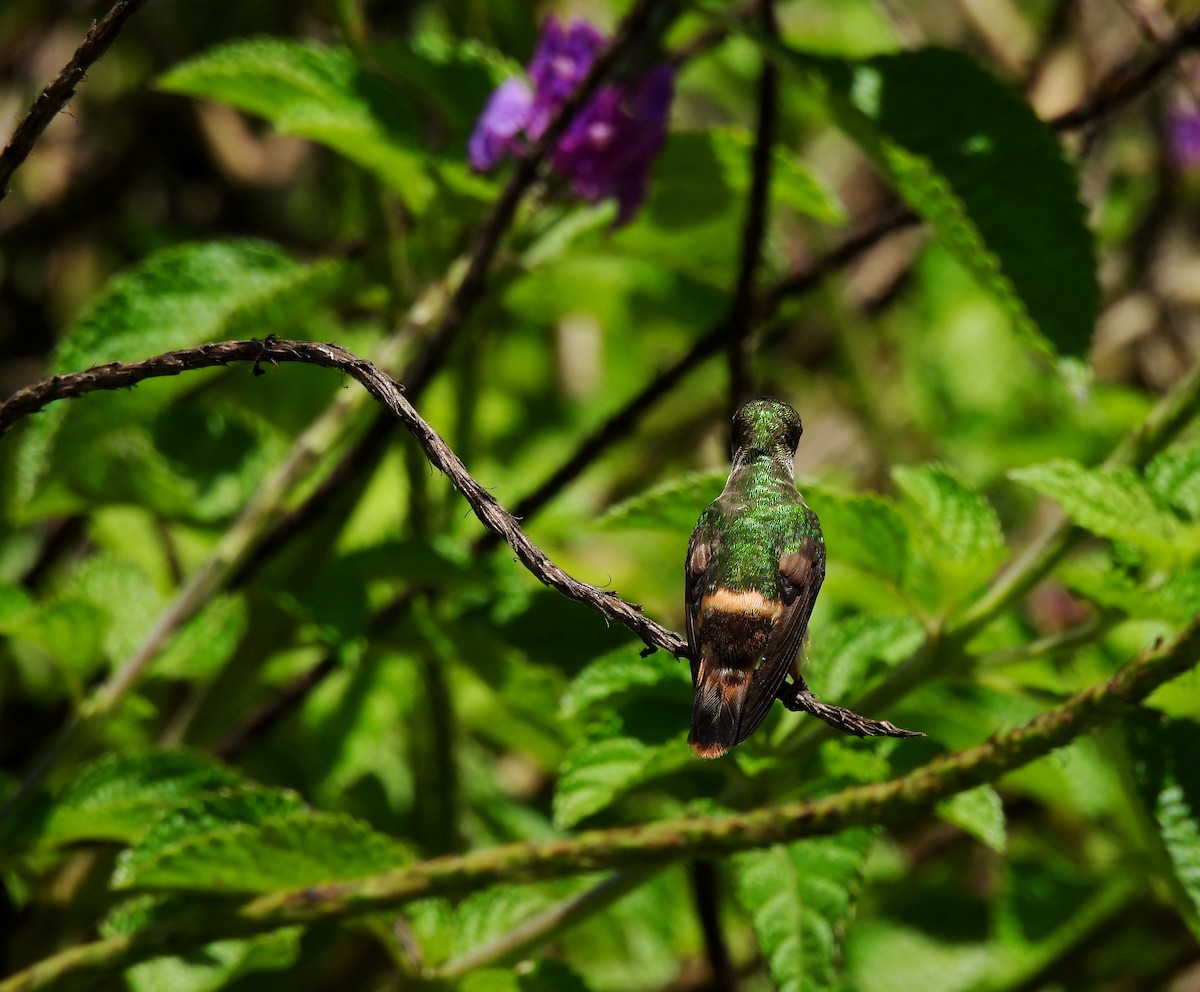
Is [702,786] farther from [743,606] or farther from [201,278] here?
[201,278]

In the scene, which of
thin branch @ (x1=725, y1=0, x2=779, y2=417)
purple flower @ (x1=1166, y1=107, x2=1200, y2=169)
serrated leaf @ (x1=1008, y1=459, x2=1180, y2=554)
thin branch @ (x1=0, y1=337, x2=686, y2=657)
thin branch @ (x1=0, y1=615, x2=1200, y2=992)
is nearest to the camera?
thin branch @ (x1=0, y1=337, x2=686, y2=657)

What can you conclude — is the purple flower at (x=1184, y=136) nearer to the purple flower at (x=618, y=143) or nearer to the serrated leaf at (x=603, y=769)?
the purple flower at (x=618, y=143)

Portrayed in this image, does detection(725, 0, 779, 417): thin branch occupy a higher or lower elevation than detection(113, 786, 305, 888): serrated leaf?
higher

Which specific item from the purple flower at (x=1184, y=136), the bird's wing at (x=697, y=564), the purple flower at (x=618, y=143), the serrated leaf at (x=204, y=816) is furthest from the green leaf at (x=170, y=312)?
the purple flower at (x=1184, y=136)

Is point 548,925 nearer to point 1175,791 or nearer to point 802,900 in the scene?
point 802,900

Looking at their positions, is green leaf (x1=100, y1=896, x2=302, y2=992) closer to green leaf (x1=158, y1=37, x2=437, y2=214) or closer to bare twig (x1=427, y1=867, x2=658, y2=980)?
bare twig (x1=427, y1=867, x2=658, y2=980)

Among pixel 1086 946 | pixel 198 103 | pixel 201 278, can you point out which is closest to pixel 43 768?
pixel 201 278

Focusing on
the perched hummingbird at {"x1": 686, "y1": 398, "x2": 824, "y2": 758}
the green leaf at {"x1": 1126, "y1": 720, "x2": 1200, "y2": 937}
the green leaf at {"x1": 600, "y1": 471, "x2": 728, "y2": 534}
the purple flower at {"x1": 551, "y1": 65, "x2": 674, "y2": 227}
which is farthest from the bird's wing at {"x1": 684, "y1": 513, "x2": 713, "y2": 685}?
the purple flower at {"x1": 551, "y1": 65, "x2": 674, "y2": 227}

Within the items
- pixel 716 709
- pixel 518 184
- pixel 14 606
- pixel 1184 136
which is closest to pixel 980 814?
pixel 716 709
